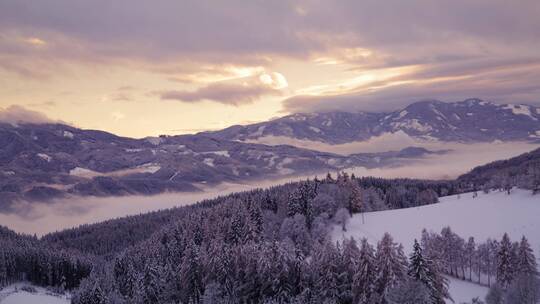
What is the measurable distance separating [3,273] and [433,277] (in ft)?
406

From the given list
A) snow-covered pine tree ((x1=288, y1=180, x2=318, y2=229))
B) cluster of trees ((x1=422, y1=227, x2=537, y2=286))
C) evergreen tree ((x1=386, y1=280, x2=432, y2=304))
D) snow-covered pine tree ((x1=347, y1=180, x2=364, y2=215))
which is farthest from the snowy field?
evergreen tree ((x1=386, y1=280, x2=432, y2=304))

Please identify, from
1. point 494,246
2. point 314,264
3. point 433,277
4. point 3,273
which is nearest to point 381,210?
point 494,246

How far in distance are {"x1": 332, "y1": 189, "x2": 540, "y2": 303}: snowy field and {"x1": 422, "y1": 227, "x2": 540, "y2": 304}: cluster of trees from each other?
10263 millimetres

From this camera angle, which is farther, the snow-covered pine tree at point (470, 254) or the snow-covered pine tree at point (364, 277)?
the snow-covered pine tree at point (470, 254)

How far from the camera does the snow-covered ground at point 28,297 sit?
11954 cm

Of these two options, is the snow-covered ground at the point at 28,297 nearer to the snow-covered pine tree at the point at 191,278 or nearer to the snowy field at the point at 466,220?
the snow-covered pine tree at the point at 191,278

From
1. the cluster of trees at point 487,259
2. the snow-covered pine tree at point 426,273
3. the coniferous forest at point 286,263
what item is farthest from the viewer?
the cluster of trees at point 487,259

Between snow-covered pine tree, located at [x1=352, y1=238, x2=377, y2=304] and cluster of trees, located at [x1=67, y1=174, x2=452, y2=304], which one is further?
cluster of trees, located at [x1=67, y1=174, x2=452, y2=304]

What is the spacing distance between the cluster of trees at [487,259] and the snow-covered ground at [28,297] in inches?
3465

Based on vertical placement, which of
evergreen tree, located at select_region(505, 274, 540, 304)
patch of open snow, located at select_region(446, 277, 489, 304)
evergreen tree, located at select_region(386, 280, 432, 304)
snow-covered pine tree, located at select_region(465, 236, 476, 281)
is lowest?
patch of open snow, located at select_region(446, 277, 489, 304)

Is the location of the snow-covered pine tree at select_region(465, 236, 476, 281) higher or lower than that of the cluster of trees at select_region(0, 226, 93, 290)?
higher

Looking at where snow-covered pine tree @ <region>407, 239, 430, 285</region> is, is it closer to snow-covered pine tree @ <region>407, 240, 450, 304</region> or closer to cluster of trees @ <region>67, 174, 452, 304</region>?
snow-covered pine tree @ <region>407, 240, 450, 304</region>

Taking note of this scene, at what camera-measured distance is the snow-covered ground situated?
119537 millimetres

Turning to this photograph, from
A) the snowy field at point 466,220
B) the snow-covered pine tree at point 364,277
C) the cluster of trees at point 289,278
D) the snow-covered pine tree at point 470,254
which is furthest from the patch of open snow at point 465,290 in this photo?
the snow-covered pine tree at point 364,277
